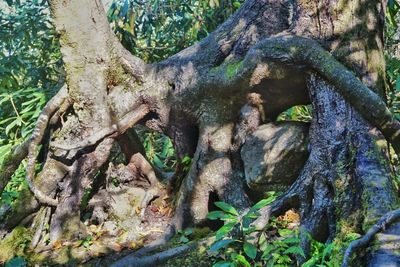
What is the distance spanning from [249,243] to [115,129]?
1.84m

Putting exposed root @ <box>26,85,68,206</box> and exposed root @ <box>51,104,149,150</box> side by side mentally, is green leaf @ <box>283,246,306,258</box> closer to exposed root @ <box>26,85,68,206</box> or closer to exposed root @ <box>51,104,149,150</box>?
exposed root @ <box>51,104,149,150</box>

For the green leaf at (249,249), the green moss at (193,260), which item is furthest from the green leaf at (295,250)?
the green moss at (193,260)

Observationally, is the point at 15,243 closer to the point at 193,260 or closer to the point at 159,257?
the point at 159,257

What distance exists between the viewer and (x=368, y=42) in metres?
3.30

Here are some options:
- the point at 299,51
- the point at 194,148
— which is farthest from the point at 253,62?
the point at 194,148

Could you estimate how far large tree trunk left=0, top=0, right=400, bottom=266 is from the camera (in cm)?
289

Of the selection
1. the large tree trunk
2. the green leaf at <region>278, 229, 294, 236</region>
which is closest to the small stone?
the large tree trunk

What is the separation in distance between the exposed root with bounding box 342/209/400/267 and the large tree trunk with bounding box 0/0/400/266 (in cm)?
43

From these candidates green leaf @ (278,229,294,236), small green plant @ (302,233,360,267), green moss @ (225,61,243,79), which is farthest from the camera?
green moss @ (225,61,243,79)

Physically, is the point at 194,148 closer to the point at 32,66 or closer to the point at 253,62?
the point at 253,62

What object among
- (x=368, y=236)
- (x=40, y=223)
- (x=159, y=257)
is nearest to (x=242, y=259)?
(x=368, y=236)

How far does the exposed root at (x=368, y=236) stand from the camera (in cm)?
209

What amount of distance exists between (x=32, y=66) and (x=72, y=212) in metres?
3.62

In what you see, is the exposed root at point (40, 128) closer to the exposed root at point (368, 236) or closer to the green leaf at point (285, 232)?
the green leaf at point (285, 232)
